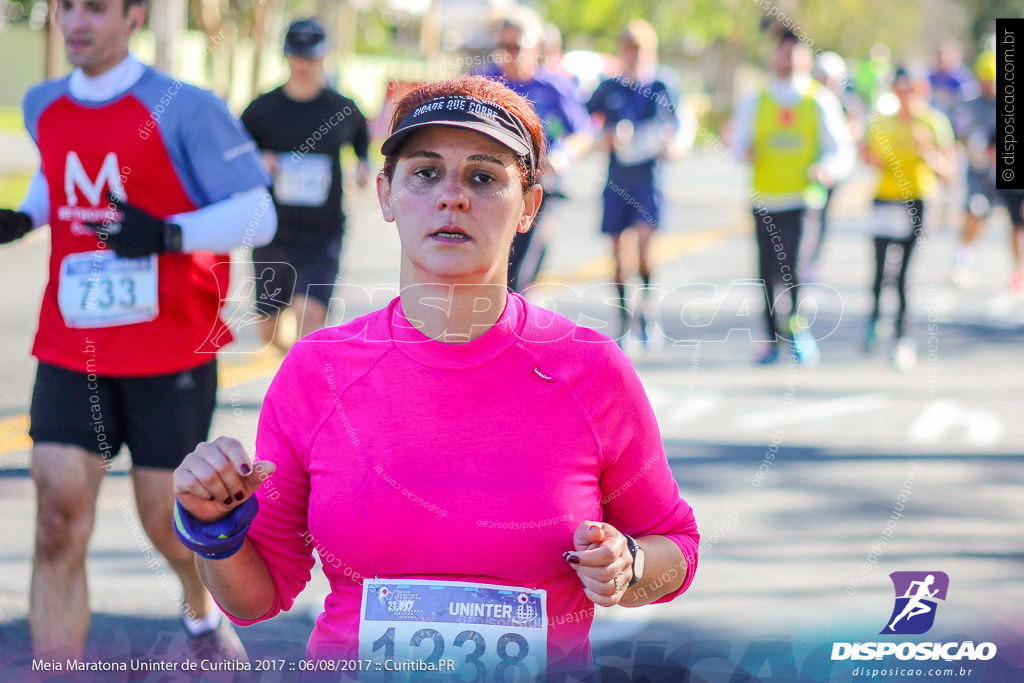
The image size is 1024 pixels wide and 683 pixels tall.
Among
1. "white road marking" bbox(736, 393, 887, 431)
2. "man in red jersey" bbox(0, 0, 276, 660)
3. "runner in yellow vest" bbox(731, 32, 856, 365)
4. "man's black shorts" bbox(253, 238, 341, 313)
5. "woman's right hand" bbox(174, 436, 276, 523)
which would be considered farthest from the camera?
"runner in yellow vest" bbox(731, 32, 856, 365)

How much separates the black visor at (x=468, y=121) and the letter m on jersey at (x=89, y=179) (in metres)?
1.61

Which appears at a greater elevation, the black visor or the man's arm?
the black visor

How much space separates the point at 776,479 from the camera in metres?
6.20

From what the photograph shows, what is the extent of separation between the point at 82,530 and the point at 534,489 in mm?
1727

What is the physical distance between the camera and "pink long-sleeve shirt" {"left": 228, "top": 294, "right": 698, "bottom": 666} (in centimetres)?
221

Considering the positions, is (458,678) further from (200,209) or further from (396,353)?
(200,209)

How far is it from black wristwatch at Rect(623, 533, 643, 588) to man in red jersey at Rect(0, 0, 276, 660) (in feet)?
5.87

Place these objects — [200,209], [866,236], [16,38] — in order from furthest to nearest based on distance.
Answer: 1. [16,38]
2. [866,236]
3. [200,209]

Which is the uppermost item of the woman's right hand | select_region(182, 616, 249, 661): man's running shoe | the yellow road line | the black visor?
the black visor

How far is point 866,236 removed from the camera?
1727 cm

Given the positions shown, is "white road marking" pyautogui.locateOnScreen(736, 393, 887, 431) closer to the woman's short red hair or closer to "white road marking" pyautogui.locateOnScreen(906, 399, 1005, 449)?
"white road marking" pyautogui.locateOnScreen(906, 399, 1005, 449)

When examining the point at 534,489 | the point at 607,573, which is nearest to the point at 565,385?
the point at 534,489

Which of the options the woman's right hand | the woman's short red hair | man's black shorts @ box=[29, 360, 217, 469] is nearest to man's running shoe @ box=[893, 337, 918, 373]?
man's black shorts @ box=[29, 360, 217, 469]

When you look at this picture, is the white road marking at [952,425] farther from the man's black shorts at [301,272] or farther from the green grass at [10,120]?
the green grass at [10,120]
